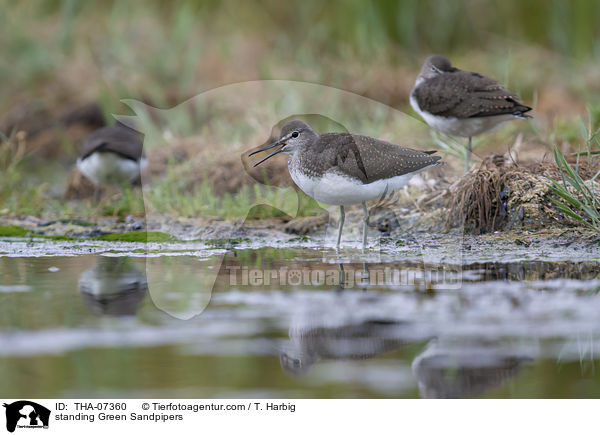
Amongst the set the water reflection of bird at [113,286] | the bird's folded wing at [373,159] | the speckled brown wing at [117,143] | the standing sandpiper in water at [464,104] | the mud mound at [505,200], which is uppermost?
the standing sandpiper in water at [464,104]

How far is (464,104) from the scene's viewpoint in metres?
8.10

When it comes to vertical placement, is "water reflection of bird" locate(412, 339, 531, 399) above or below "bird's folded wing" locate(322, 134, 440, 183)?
below

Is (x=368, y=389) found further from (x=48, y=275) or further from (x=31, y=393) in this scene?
(x=48, y=275)

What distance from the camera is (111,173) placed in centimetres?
912

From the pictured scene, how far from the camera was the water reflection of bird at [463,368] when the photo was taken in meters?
3.77

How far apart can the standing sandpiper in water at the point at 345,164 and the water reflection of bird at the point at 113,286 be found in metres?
1.50

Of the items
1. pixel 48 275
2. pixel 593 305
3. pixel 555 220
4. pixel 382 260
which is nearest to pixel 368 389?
pixel 593 305

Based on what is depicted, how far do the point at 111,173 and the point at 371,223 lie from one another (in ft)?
9.74

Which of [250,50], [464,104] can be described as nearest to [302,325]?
[464,104]

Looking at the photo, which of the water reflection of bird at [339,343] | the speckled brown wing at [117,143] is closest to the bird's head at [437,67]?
the speckled brown wing at [117,143]

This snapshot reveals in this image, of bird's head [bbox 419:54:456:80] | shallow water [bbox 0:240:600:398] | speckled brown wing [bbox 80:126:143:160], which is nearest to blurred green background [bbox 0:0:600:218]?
speckled brown wing [bbox 80:126:143:160]

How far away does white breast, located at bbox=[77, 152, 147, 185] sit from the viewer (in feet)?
29.3

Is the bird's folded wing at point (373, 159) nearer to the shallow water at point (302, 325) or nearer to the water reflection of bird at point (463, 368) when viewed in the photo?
the shallow water at point (302, 325)

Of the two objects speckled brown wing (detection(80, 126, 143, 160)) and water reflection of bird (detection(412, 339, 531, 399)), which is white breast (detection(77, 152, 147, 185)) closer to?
speckled brown wing (detection(80, 126, 143, 160))
